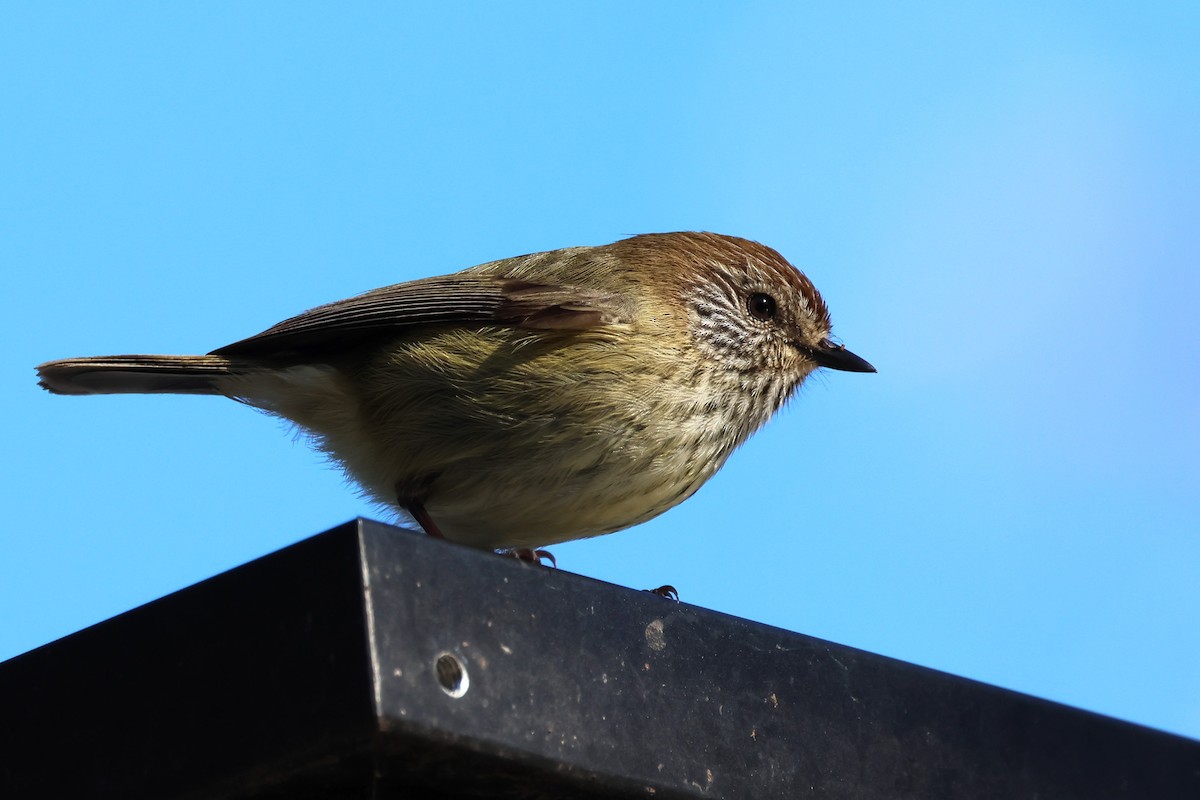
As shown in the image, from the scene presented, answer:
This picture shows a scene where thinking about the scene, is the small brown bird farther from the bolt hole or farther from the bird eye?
the bolt hole

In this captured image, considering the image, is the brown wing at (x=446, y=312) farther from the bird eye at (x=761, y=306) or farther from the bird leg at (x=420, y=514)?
the bird eye at (x=761, y=306)

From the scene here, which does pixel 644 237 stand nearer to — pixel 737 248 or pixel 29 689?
pixel 737 248

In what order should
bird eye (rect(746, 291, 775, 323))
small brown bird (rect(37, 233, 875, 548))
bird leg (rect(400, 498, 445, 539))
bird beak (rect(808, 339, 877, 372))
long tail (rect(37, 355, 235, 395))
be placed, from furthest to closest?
bird beak (rect(808, 339, 877, 372)) < bird eye (rect(746, 291, 775, 323)) < long tail (rect(37, 355, 235, 395)) < bird leg (rect(400, 498, 445, 539)) < small brown bird (rect(37, 233, 875, 548))

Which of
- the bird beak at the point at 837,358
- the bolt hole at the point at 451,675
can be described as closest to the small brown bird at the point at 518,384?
the bird beak at the point at 837,358

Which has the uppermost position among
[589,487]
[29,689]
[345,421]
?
[345,421]

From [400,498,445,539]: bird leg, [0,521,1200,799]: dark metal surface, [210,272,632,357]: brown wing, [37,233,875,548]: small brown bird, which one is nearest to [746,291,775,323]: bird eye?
[37,233,875,548]: small brown bird

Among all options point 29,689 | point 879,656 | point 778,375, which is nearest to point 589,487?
point 778,375
